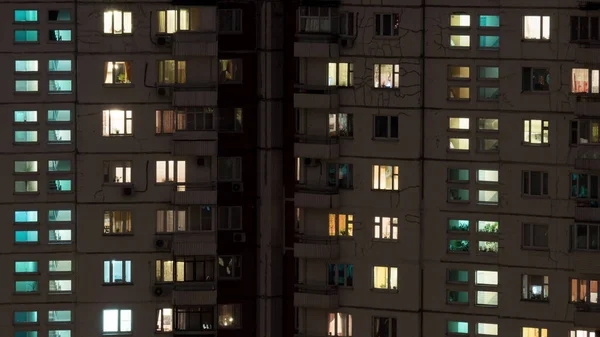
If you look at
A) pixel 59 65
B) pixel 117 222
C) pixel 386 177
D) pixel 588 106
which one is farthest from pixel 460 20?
pixel 59 65

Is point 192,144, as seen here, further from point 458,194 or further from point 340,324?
point 458,194

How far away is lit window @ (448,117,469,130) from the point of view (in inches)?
2329

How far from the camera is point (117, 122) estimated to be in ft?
199

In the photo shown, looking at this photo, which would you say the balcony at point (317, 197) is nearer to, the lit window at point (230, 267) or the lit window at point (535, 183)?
the lit window at point (230, 267)

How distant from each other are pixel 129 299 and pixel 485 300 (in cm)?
1291

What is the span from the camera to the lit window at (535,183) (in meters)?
58.2

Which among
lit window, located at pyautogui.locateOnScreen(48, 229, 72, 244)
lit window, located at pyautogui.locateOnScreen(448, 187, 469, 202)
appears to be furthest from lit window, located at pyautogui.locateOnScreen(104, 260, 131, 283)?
lit window, located at pyautogui.locateOnScreen(448, 187, 469, 202)

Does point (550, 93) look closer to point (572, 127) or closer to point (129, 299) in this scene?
point (572, 127)

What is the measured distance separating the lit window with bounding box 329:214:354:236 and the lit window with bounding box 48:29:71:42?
11.6m

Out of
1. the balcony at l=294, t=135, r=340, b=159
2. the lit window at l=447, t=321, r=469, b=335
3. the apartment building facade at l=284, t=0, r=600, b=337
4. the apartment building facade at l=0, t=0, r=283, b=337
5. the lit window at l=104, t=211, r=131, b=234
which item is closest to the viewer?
the apartment building facade at l=284, t=0, r=600, b=337

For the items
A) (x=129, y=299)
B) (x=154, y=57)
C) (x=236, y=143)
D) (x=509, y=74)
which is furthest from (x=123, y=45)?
(x=509, y=74)

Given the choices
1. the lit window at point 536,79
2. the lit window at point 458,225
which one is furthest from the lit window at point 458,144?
the lit window at point 536,79

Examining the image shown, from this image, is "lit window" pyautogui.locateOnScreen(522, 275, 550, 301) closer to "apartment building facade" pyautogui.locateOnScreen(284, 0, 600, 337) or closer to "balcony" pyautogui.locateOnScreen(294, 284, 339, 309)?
"apartment building facade" pyautogui.locateOnScreen(284, 0, 600, 337)

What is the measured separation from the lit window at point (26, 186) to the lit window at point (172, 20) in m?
7.21
